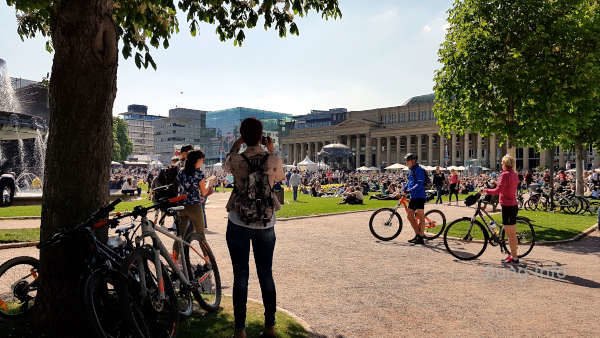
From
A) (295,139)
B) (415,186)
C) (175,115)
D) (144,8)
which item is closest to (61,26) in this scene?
(144,8)

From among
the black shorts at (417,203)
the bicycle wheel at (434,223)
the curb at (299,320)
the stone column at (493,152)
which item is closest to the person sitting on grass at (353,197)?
the bicycle wheel at (434,223)

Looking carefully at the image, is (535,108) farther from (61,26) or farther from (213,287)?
(61,26)

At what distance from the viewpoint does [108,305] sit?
12.2 ft

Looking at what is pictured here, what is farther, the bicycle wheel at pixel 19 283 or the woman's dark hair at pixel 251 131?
the bicycle wheel at pixel 19 283

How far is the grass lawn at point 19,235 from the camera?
9734 mm

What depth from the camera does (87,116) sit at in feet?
13.2

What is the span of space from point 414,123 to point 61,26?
111 m

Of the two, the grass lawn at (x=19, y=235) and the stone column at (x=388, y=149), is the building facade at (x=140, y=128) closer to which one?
the stone column at (x=388, y=149)

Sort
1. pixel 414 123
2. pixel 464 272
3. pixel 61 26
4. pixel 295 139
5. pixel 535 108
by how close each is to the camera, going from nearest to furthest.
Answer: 1. pixel 61 26
2. pixel 464 272
3. pixel 535 108
4. pixel 414 123
5. pixel 295 139

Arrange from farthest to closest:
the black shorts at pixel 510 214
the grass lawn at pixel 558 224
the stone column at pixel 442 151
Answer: the stone column at pixel 442 151, the grass lawn at pixel 558 224, the black shorts at pixel 510 214

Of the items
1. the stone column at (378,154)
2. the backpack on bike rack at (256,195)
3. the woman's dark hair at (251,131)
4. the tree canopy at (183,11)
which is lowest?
the backpack on bike rack at (256,195)

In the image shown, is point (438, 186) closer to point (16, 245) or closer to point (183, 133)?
point (16, 245)

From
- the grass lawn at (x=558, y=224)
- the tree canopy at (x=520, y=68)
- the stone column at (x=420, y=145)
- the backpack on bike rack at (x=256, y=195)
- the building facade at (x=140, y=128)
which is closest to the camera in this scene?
the backpack on bike rack at (x=256, y=195)

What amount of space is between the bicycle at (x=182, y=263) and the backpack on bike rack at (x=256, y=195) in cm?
63
